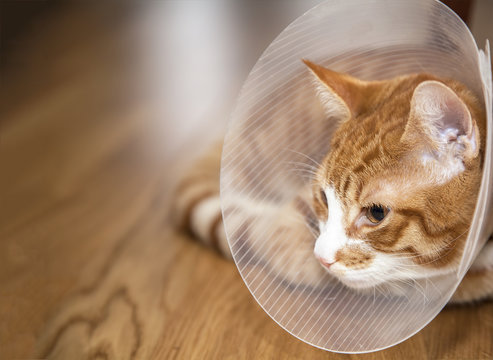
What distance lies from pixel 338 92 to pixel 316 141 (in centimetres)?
18

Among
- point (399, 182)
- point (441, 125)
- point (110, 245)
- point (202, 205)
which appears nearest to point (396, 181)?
point (399, 182)

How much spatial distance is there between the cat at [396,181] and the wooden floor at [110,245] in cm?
22

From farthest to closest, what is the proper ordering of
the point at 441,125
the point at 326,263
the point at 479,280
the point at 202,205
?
1. the point at 202,205
2. the point at 479,280
3. the point at 326,263
4. the point at 441,125

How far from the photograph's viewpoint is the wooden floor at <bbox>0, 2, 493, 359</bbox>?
125cm

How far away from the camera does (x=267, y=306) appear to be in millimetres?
1077

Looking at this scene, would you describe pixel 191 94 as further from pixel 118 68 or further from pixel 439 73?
pixel 439 73

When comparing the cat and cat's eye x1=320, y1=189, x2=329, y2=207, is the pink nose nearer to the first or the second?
the cat

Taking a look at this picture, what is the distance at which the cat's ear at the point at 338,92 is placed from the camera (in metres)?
1.07

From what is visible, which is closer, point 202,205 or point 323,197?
point 323,197

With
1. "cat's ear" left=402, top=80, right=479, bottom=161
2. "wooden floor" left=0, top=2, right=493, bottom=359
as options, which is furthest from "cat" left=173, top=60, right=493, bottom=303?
"wooden floor" left=0, top=2, right=493, bottom=359

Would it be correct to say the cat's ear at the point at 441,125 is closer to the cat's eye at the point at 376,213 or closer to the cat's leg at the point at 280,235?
the cat's eye at the point at 376,213

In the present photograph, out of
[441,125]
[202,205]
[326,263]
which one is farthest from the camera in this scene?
[202,205]

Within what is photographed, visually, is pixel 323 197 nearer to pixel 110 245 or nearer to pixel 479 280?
pixel 479 280

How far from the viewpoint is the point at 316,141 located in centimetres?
124
